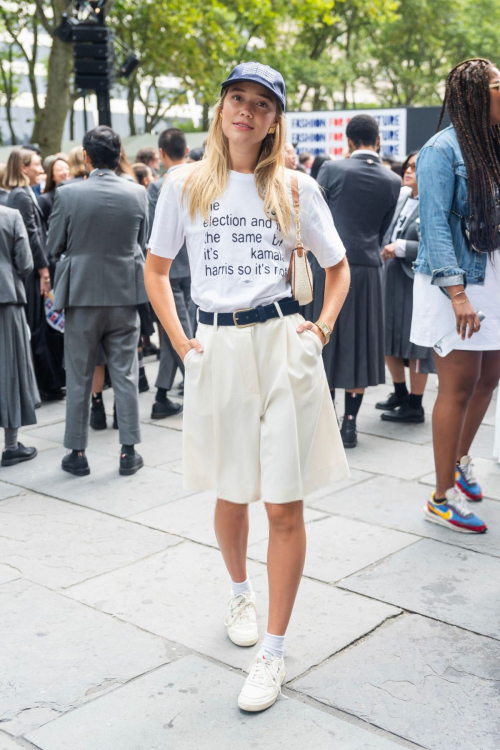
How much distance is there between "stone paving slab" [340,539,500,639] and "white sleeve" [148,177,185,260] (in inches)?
63.5

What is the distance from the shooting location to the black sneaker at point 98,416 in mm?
Answer: 6500

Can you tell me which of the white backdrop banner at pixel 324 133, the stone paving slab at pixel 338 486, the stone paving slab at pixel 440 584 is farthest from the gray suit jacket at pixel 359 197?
the white backdrop banner at pixel 324 133

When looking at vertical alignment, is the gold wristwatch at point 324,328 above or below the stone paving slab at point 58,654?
above

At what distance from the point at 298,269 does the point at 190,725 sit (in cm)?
143

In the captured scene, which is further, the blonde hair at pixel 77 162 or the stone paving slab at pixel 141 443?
the blonde hair at pixel 77 162

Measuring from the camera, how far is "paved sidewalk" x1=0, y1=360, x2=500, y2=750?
2.71 m

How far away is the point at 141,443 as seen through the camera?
20.1 ft

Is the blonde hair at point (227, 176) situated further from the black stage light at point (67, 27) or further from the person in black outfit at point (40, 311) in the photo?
the black stage light at point (67, 27)

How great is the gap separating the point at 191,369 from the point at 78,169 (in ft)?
12.7

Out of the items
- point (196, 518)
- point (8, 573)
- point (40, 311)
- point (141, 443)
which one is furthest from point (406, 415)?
point (8, 573)

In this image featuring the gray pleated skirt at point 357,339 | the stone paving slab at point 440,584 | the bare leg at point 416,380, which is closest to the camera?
the stone paving slab at point 440,584

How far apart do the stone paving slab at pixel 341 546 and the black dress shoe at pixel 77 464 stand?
1.60 metres

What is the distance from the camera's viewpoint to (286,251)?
290 cm

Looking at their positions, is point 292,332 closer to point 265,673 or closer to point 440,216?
point 265,673
